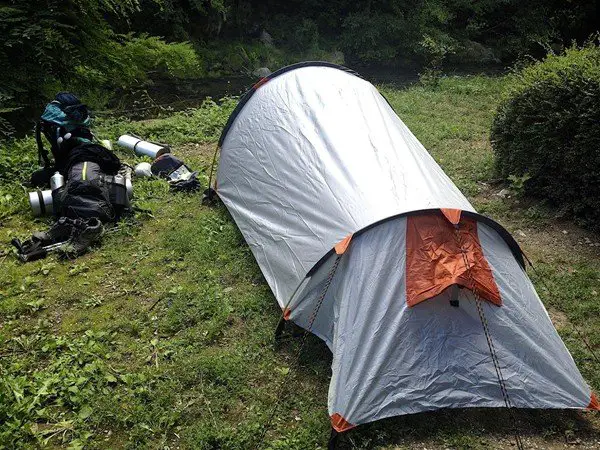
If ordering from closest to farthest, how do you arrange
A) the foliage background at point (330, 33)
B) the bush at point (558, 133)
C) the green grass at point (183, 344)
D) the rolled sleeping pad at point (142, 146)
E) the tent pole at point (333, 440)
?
the tent pole at point (333, 440) < the green grass at point (183, 344) < the bush at point (558, 133) < the rolled sleeping pad at point (142, 146) < the foliage background at point (330, 33)

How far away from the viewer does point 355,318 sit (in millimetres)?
3709

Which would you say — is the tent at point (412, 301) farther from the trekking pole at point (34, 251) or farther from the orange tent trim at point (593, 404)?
the trekking pole at point (34, 251)

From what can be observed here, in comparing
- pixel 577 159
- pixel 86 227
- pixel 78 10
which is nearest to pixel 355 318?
pixel 86 227

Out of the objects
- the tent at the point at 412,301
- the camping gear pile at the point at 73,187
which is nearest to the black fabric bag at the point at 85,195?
the camping gear pile at the point at 73,187

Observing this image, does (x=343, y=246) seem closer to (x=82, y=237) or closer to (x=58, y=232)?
(x=82, y=237)

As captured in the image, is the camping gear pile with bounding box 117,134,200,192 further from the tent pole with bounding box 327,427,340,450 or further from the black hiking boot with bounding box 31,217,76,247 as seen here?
the tent pole with bounding box 327,427,340,450

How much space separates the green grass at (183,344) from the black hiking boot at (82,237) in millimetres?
130

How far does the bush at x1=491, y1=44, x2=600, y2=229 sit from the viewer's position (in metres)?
5.80

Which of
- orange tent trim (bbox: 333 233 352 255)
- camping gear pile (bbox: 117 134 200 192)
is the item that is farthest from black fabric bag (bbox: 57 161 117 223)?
orange tent trim (bbox: 333 233 352 255)

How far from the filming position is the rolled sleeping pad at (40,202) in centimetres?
584

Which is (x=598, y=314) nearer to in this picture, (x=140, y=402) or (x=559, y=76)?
(x=559, y=76)

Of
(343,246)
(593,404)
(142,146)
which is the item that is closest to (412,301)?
(343,246)

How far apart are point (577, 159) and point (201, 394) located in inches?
180

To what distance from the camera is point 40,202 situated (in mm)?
5855
